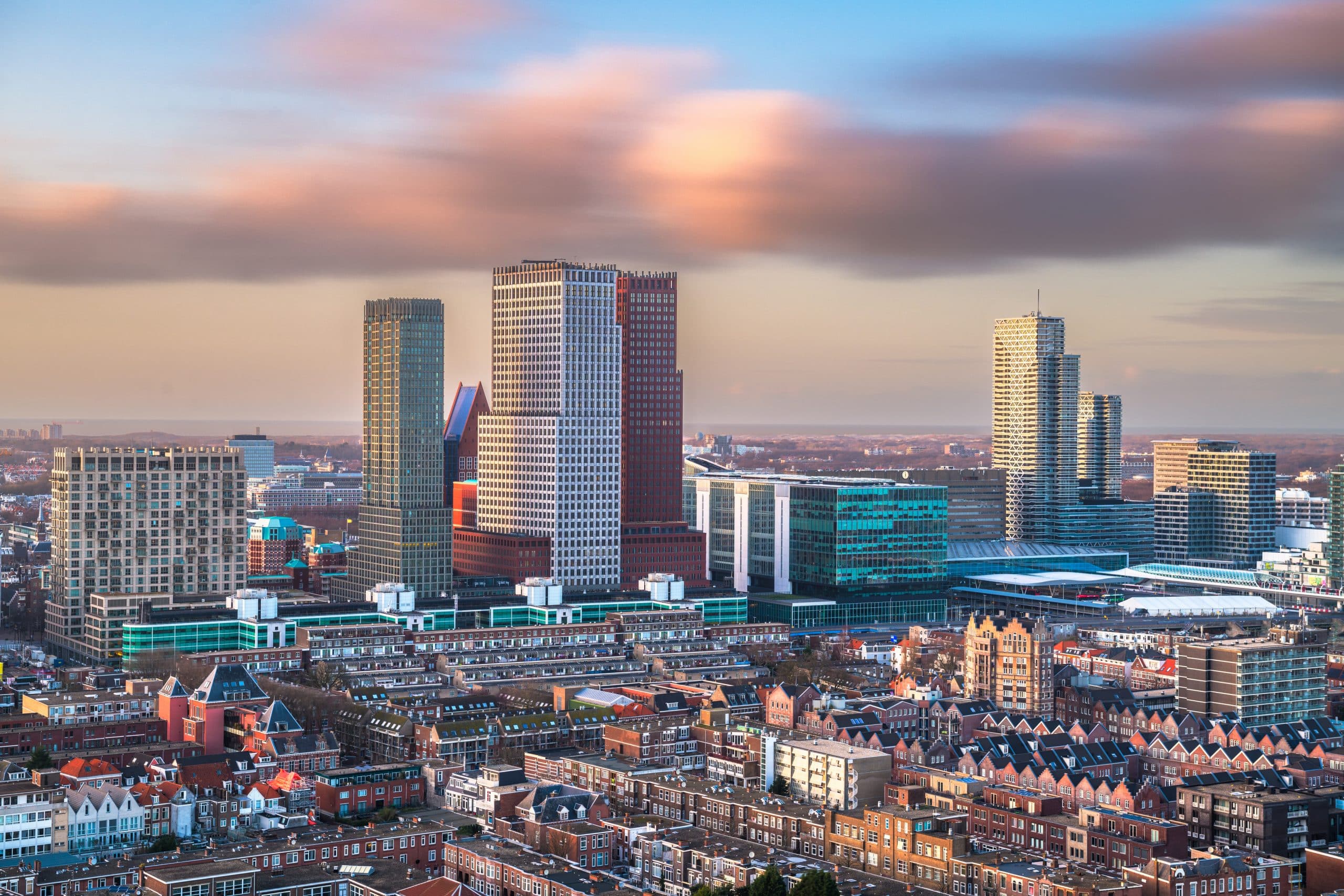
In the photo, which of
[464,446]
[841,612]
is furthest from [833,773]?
[464,446]

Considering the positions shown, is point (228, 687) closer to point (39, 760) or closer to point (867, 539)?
point (39, 760)

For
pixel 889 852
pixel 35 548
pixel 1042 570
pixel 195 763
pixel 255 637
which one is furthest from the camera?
pixel 35 548

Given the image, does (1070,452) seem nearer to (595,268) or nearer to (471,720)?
(595,268)

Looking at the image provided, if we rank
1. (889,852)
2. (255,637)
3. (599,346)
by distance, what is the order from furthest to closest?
(599,346) → (255,637) → (889,852)

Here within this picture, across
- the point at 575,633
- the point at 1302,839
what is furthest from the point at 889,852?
the point at 575,633

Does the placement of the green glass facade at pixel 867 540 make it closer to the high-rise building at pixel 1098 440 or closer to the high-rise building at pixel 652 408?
Answer: the high-rise building at pixel 652 408

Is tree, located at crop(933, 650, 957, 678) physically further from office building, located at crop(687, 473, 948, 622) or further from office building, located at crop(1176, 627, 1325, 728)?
office building, located at crop(687, 473, 948, 622)
